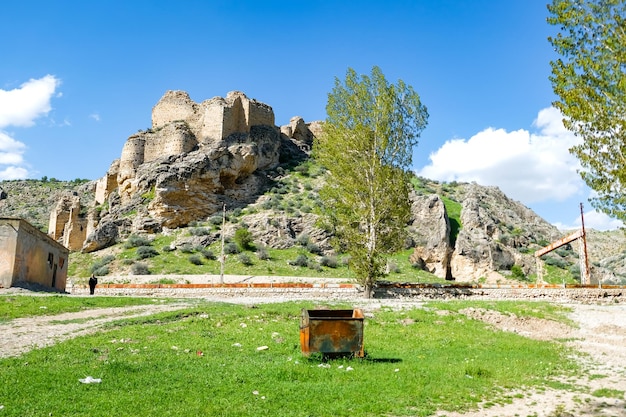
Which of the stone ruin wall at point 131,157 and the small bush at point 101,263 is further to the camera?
the stone ruin wall at point 131,157

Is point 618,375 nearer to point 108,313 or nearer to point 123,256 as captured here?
point 108,313

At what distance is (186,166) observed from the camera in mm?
52375

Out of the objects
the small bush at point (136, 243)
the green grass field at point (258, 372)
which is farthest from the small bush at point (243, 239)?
the green grass field at point (258, 372)

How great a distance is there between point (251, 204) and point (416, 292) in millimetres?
33699

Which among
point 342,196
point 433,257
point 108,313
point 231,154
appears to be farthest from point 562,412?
point 231,154

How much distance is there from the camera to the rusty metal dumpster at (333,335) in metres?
9.50

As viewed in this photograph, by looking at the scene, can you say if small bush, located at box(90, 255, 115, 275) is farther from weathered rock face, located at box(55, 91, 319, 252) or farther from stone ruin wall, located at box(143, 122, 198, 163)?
stone ruin wall, located at box(143, 122, 198, 163)

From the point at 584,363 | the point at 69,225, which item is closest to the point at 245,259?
the point at 69,225

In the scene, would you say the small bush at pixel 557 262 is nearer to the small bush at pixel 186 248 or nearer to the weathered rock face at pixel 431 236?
the weathered rock face at pixel 431 236

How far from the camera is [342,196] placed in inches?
977

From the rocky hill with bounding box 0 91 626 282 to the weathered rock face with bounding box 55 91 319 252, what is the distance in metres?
0.12

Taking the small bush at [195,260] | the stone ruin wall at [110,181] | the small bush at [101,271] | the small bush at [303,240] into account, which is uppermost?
the stone ruin wall at [110,181]

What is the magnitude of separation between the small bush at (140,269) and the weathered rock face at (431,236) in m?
21.7

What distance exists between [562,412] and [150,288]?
76.0 ft
